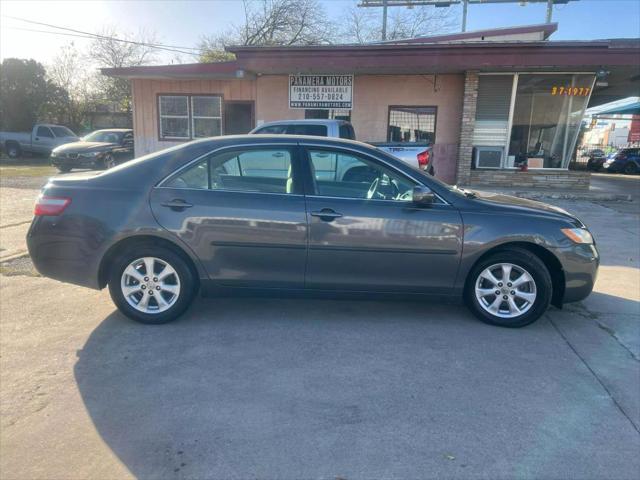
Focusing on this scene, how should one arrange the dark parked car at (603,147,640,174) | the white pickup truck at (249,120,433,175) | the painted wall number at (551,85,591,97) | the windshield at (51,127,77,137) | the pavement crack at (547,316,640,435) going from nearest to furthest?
the pavement crack at (547,316,640,435)
the white pickup truck at (249,120,433,175)
the painted wall number at (551,85,591,97)
the windshield at (51,127,77,137)
the dark parked car at (603,147,640,174)

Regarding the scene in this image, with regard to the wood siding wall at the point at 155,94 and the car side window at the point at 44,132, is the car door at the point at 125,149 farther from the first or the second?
the car side window at the point at 44,132

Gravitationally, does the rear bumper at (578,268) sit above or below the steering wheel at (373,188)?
below

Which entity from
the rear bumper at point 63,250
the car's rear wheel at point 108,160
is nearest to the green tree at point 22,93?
the car's rear wheel at point 108,160

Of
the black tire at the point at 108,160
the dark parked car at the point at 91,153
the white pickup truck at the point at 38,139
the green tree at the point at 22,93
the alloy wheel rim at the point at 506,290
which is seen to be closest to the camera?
the alloy wheel rim at the point at 506,290

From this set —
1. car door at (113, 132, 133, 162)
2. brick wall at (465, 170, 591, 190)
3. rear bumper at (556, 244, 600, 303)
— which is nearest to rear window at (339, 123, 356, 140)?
brick wall at (465, 170, 591, 190)

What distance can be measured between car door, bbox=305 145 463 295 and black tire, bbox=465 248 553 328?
245 millimetres

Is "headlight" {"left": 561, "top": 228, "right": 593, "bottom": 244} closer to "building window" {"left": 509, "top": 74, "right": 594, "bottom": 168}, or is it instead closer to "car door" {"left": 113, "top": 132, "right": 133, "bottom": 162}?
"building window" {"left": 509, "top": 74, "right": 594, "bottom": 168}

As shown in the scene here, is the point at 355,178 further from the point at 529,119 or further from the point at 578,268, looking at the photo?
the point at 529,119

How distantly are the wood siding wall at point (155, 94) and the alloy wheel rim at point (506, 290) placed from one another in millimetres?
13375

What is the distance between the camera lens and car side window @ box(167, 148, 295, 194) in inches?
167

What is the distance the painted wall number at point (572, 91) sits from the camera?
14.6 meters

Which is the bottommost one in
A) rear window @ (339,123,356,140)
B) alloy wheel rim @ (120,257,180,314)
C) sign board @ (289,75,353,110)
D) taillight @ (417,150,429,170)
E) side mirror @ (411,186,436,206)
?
alloy wheel rim @ (120,257,180,314)

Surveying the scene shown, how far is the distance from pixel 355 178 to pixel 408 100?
11.9 meters

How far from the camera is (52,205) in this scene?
418 cm
